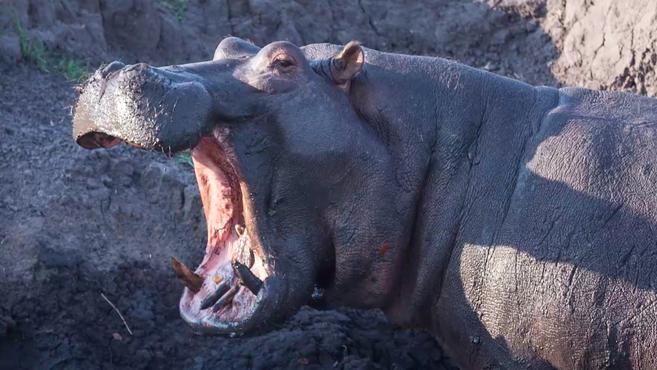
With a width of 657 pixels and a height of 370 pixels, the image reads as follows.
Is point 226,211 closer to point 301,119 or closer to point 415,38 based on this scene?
point 301,119

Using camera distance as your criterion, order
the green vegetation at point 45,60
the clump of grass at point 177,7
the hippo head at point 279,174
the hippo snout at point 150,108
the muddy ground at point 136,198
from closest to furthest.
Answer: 1. the hippo snout at point 150,108
2. the hippo head at point 279,174
3. the muddy ground at point 136,198
4. the green vegetation at point 45,60
5. the clump of grass at point 177,7

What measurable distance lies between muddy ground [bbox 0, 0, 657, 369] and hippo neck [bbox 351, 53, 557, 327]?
1030 millimetres

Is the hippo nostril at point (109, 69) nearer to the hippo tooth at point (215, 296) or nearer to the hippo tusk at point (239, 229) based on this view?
the hippo tusk at point (239, 229)

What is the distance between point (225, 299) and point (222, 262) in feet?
0.61

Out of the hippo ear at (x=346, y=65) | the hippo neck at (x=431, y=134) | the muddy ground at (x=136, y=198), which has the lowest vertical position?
the muddy ground at (x=136, y=198)

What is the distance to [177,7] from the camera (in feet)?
23.4

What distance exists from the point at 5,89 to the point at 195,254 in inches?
55.5

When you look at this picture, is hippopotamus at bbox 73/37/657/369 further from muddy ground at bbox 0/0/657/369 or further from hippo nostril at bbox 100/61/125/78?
muddy ground at bbox 0/0/657/369

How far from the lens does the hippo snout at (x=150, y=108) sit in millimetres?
3459

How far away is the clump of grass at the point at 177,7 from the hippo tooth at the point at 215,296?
3.47 m

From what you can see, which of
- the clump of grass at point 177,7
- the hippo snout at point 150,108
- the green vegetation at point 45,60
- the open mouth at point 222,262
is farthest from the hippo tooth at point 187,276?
the clump of grass at point 177,7

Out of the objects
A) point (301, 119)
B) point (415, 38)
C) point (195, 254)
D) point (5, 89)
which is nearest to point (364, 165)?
point (301, 119)

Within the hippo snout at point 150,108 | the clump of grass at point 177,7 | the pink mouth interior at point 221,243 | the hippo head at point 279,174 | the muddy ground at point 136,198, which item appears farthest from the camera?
the clump of grass at point 177,7

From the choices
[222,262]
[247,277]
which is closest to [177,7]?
[222,262]
